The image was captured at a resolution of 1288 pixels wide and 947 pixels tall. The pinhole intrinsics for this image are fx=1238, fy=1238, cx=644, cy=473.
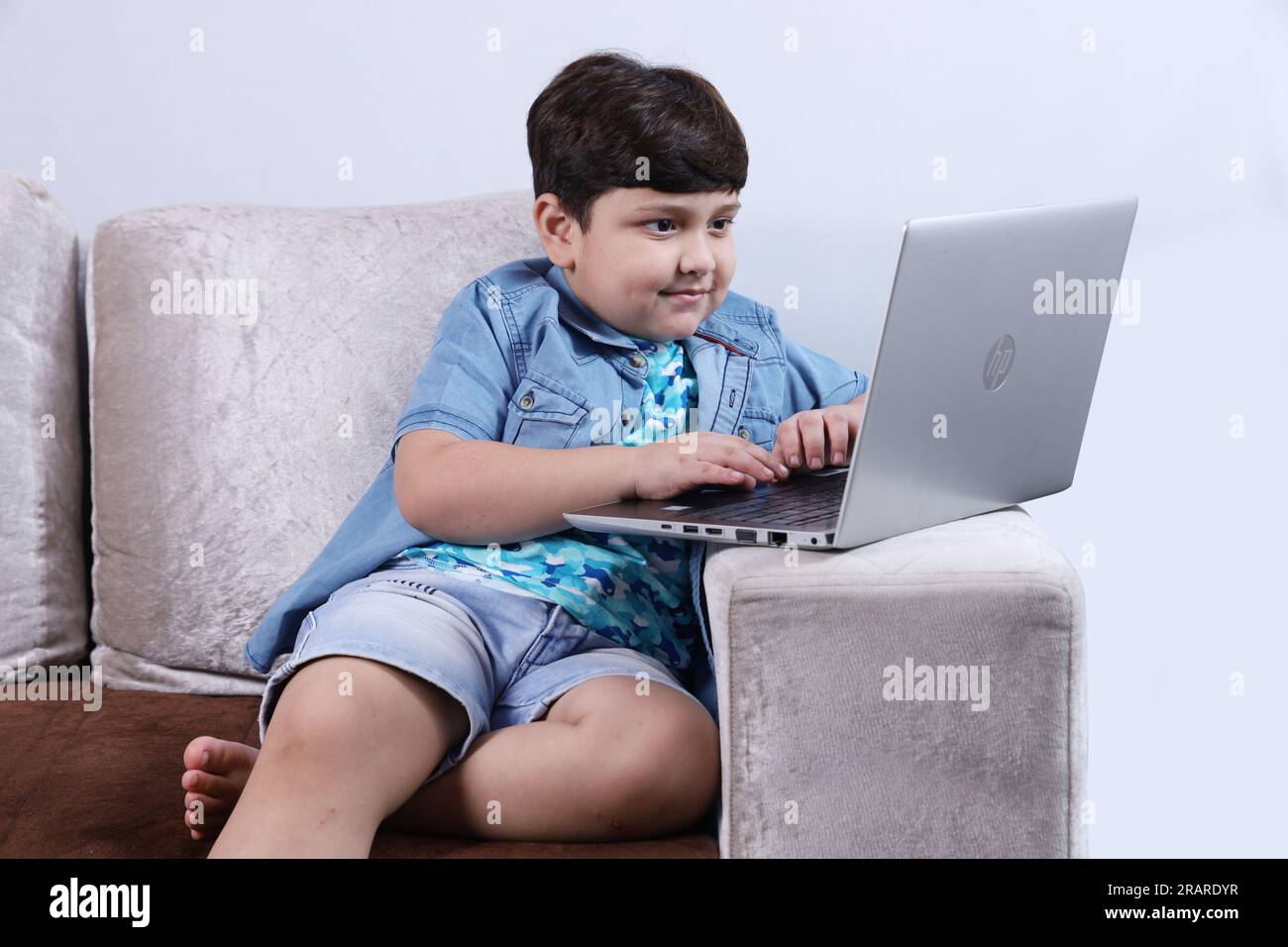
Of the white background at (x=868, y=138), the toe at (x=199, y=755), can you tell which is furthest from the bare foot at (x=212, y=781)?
the white background at (x=868, y=138)

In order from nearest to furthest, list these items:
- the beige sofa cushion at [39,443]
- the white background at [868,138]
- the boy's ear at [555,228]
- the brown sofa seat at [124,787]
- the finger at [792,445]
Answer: the brown sofa seat at [124,787] → the finger at [792,445] → the boy's ear at [555,228] → the beige sofa cushion at [39,443] → the white background at [868,138]

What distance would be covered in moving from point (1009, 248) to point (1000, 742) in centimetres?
35

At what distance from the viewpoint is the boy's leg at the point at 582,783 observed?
3.14 ft

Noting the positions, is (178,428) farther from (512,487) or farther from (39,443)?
(512,487)

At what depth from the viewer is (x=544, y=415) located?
1215 millimetres

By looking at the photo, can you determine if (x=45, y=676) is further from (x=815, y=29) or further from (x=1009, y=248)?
(x=815, y=29)

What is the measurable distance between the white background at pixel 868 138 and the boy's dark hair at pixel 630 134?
16.7 inches

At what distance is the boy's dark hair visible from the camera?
117 centimetres

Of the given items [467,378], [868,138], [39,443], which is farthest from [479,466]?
[868,138]

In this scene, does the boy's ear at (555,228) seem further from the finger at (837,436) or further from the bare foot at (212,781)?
the bare foot at (212,781)

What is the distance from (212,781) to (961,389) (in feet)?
2.16

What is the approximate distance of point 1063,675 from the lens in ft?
2.83

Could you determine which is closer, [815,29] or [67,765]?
[67,765]
